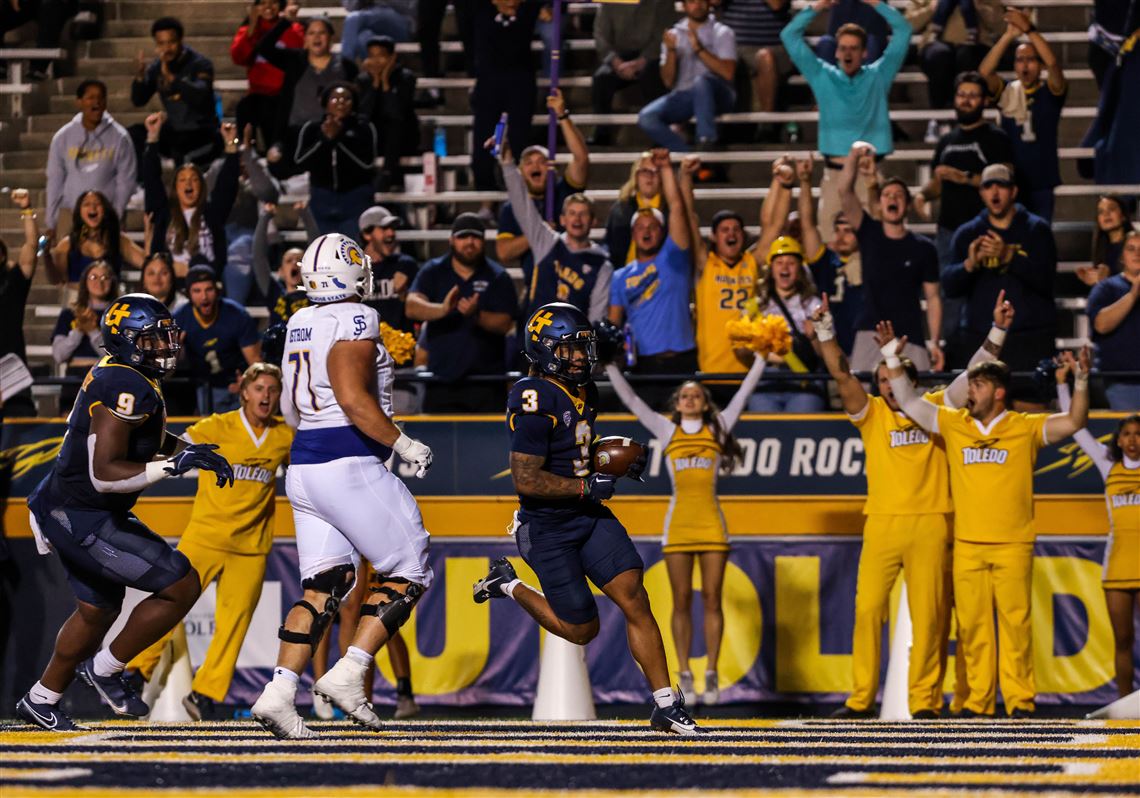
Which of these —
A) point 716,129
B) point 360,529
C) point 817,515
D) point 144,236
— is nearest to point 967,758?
point 360,529

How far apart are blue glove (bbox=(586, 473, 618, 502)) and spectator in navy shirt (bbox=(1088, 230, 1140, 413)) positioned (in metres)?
4.77

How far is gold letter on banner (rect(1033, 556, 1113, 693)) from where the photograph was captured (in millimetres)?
11891

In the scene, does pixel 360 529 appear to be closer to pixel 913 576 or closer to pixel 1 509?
pixel 913 576

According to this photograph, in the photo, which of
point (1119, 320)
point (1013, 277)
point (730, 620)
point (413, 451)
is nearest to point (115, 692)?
point (413, 451)

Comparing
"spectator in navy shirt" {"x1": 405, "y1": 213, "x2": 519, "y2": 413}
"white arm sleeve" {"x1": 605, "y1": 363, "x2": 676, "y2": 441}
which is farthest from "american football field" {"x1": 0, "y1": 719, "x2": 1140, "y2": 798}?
"spectator in navy shirt" {"x1": 405, "y1": 213, "x2": 519, "y2": 413}

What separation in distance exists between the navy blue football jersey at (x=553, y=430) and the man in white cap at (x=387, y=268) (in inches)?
156

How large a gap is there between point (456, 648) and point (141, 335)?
4114mm

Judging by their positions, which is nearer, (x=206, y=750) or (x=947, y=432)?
(x=206, y=750)

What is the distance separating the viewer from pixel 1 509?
12.5 metres

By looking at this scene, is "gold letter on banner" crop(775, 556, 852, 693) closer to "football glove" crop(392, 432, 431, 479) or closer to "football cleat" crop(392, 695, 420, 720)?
"football cleat" crop(392, 695, 420, 720)

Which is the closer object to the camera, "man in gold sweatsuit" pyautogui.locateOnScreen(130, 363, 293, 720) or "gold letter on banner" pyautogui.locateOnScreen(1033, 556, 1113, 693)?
"man in gold sweatsuit" pyautogui.locateOnScreen(130, 363, 293, 720)

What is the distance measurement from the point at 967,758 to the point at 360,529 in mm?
Result: 2718

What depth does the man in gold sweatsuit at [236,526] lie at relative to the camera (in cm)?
1146

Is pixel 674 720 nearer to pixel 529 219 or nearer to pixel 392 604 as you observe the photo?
pixel 392 604
